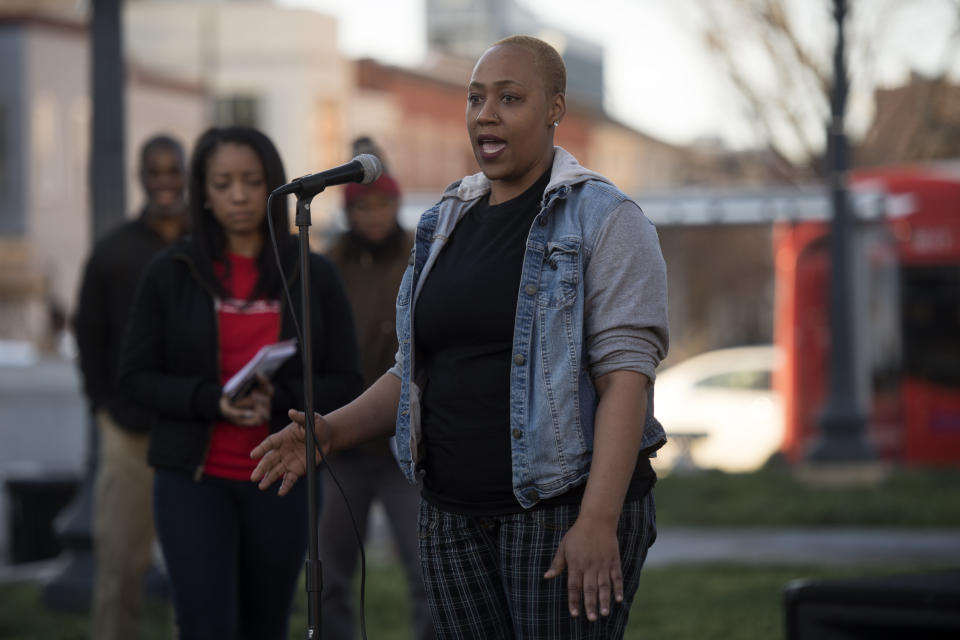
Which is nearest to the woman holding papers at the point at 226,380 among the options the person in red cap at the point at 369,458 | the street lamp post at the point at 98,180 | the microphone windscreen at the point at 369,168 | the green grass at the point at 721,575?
the microphone windscreen at the point at 369,168

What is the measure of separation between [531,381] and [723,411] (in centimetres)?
1856

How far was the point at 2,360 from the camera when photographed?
16844 mm

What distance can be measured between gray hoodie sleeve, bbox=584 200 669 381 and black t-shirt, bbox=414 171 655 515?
0.18 meters

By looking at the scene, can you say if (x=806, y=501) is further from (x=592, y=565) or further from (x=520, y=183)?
(x=592, y=565)

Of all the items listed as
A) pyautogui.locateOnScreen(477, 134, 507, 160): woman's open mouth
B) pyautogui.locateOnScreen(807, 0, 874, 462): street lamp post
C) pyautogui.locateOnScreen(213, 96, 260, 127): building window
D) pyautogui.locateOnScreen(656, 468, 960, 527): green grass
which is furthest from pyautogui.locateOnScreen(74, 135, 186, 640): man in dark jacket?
pyautogui.locateOnScreen(213, 96, 260, 127): building window

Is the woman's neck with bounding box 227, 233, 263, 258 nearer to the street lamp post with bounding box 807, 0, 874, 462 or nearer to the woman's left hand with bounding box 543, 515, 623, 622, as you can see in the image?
the woman's left hand with bounding box 543, 515, 623, 622

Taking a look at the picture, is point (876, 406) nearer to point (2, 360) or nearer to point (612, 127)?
point (2, 360)

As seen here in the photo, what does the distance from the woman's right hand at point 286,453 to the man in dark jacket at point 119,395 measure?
2172 mm

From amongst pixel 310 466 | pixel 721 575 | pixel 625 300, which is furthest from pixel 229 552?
pixel 721 575

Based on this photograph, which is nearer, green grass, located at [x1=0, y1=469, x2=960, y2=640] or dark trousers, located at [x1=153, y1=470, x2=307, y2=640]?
dark trousers, located at [x1=153, y1=470, x2=307, y2=640]

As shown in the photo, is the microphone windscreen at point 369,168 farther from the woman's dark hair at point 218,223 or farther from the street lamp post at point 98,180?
the street lamp post at point 98,180

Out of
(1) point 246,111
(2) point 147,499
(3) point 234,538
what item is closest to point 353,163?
(3) point 234,538

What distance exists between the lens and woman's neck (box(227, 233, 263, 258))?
486 cm

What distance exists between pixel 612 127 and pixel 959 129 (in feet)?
93.3
